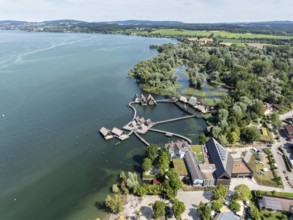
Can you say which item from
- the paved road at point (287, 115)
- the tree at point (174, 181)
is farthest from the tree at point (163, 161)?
the paved road at point (287, 115)

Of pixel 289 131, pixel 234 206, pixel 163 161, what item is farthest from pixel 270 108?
pixel 234 206

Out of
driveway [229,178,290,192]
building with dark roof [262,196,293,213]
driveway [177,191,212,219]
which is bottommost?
driveway [177,191,212,219]

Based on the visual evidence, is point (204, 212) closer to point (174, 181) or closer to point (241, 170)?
point (174, 181)

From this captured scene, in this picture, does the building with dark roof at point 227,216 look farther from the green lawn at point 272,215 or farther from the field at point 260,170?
the field at point 260,170

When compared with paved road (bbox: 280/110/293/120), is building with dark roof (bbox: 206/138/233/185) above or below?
above

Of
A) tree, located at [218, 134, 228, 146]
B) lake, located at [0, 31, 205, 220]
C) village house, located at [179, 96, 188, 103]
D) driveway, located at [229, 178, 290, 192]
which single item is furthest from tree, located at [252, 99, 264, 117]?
driveway, located at [229, 178, 290, 192]

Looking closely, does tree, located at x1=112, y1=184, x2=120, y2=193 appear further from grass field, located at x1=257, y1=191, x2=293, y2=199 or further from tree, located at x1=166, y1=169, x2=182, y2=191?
grass field, located at x1=257, y1=191, x2=293, y2=199
